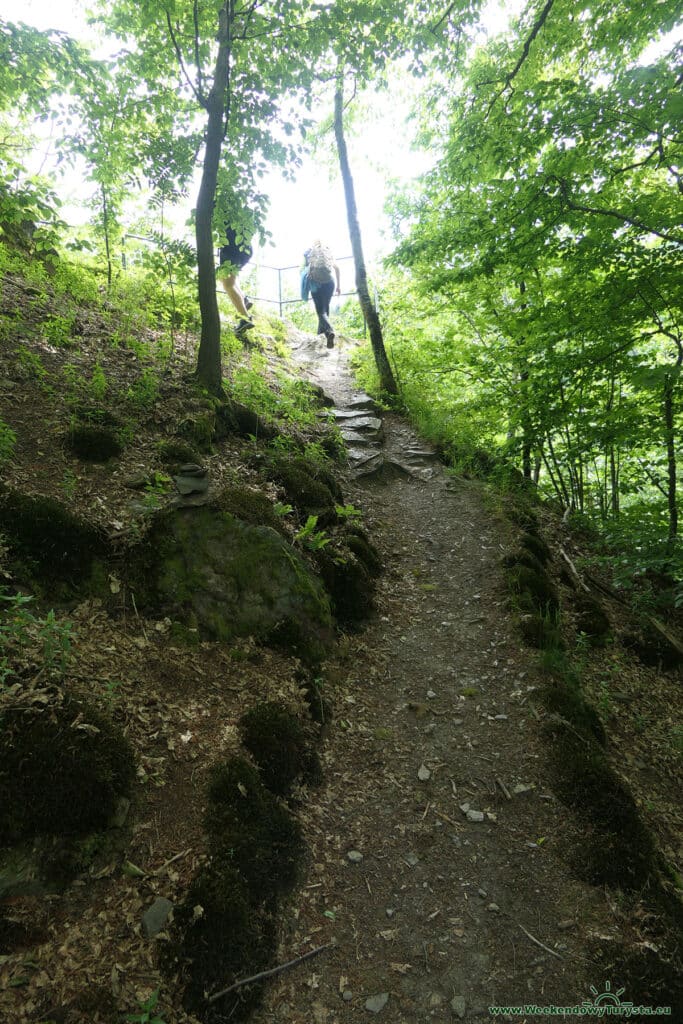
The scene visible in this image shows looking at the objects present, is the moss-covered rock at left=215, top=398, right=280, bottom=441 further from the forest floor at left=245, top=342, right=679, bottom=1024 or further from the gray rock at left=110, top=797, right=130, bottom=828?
the gray rock at left=110, top=797, right=130, bottom=828

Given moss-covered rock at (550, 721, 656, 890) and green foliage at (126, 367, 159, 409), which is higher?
green foliage at (126, 367, 159, 409)

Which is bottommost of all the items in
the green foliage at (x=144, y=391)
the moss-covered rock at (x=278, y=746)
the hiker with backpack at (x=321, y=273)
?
the moss-covered rock at (x=278, y=746)

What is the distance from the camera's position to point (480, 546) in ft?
24.1

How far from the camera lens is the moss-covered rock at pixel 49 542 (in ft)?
13.1

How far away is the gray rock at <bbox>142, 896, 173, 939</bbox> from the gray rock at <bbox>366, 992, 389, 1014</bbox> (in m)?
1.24

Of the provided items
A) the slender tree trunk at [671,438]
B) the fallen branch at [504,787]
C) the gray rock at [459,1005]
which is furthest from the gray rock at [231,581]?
the slender tree trunk at [671,438]

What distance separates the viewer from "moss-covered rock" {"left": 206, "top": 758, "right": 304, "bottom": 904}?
3.00m

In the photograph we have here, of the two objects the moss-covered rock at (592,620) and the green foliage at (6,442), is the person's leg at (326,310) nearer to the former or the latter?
the green foliage at (6,442)

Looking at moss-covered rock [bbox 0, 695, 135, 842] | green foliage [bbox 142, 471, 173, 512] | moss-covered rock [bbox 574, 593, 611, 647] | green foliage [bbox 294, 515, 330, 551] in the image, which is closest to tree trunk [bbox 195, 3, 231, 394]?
green foliage [bbox 142, 471, 173, 512]

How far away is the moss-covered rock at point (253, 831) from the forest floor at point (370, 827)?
0.39 feet

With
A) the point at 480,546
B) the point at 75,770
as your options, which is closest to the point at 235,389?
the point at 480,546

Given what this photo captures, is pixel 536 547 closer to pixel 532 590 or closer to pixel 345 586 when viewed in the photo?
pixel 532 590

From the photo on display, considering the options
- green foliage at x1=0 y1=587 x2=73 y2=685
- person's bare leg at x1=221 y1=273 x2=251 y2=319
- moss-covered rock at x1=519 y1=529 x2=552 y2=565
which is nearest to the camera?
green foliage at x1=0 y1=587 x2=73 y2=685

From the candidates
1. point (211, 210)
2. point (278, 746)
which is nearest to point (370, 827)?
point (278, 746)
